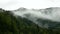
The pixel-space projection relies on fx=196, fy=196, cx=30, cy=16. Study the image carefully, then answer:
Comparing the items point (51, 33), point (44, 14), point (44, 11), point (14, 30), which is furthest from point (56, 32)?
point (44, 14)

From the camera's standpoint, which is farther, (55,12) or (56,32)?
(55,12)

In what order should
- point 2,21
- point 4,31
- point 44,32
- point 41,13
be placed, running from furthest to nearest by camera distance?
point 41,13 < point 44,32 < point 2,21 < point 4,31

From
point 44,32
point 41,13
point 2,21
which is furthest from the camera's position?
point 41,13

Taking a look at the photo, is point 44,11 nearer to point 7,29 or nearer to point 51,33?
point 51,33

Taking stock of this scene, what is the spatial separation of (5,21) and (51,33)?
17166 millimetres

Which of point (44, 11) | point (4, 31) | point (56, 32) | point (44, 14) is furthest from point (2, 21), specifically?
point (44, 14)

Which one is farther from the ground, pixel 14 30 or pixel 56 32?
pixel 14 30

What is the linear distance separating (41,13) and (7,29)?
51.6 m

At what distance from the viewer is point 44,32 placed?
5472 centimetres

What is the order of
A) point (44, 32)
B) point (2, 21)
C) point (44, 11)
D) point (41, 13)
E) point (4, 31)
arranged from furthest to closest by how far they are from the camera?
point (41, 13), point (44, 11), point (44, 32), point (2, 21), point (4, 31)

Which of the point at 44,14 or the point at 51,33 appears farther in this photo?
the point at 44,14

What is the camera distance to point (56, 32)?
56.7 meters

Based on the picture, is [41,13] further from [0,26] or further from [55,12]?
[0,26]

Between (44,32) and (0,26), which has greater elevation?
(0,26)
